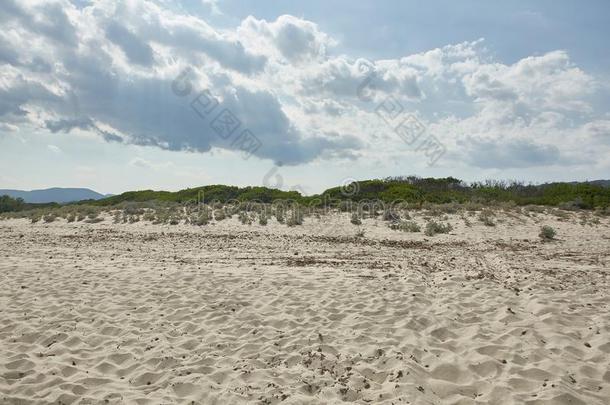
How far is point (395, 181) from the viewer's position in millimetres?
39750

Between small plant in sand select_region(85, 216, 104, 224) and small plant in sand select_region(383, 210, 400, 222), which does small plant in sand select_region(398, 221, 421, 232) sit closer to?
small plant in sand select_region(383, 210, 400, 222)

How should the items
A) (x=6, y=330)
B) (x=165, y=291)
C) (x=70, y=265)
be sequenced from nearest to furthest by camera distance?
(x=6, y=330), (x=165, y=291), (x=70, y=265)

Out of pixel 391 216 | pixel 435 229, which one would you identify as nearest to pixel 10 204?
pixel 391 216

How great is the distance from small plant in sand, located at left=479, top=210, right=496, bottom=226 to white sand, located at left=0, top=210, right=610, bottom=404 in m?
7.07

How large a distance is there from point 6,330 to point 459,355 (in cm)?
630

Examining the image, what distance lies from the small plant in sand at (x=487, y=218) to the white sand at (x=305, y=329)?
23.2 ft

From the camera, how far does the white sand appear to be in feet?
15.3

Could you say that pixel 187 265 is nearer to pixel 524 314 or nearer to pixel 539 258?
pixel 524 314

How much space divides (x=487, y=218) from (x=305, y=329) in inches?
642

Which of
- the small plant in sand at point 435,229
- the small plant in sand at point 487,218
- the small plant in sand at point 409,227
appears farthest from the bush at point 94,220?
the small plant in sand at point 487,218

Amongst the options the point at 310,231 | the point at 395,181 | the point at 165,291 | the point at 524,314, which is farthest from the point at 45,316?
the point at 395,181

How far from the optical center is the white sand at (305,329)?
4668 mm

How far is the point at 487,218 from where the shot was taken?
20188 millimetres

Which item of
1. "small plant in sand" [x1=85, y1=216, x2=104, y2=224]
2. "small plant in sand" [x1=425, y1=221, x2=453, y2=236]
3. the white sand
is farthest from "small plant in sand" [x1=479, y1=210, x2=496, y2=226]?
"small plant in sand" [x1=85, y1=216, x2=104, y2=224]
